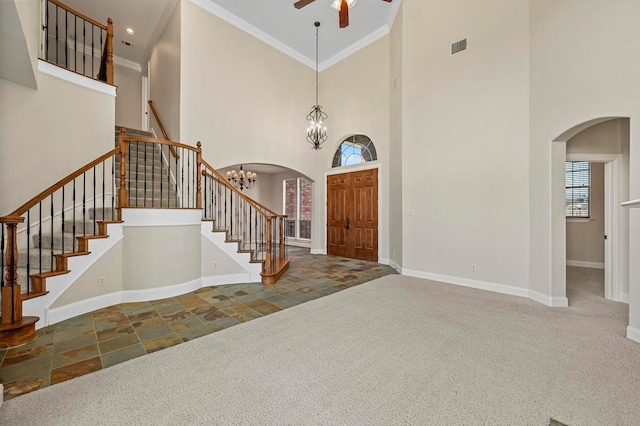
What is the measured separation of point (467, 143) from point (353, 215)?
11.0 feet

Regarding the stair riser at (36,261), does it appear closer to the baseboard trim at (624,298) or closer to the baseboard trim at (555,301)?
the baseboard trim at (555,301)

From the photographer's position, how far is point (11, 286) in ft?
8.66

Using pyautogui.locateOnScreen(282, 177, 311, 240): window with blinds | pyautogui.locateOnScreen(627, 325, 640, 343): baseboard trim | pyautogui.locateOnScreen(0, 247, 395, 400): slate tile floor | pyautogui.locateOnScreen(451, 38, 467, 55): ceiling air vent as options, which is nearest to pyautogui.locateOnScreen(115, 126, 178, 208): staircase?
pyautogui.locateOnScreen(0, 247, 395, 400): slate tile floor

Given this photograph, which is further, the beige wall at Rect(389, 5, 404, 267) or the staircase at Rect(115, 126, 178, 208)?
the beige wall at Rect(389, 5, 404, 267)

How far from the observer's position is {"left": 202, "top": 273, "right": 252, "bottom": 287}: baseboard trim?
14.5ft

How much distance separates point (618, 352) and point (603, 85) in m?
2.96

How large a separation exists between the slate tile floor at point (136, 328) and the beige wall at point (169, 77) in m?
3.28

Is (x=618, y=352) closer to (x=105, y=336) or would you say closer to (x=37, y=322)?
(x=105, y=336)

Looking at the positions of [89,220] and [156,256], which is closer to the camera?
[156,256]

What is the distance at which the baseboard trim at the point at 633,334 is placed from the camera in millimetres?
2637

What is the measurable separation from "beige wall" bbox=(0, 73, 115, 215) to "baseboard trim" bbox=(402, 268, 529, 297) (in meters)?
6.36

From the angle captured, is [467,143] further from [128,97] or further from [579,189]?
[128,97]

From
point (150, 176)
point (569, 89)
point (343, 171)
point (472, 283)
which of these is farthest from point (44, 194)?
point (569, 89)

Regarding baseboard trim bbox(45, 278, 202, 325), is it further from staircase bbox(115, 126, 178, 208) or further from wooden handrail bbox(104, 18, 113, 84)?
wooden handrail bbox(104, 18, 113, 84)
